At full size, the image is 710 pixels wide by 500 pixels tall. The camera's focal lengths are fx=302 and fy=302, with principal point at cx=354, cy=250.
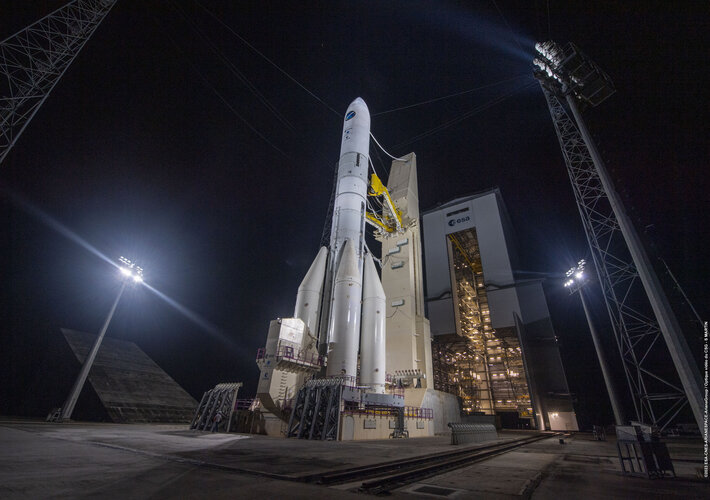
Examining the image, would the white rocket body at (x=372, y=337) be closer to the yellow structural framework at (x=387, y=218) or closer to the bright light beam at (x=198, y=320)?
the yellow structural framework at (x=387, y=218)

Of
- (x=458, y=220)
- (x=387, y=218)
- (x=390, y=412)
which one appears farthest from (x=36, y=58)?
(x=458, y=220)

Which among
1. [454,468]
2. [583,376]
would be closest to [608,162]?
[454,468]

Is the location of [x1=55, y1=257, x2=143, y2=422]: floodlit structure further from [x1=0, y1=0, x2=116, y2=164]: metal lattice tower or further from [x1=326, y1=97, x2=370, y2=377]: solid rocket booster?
[x1=326, y1=97, x2=370, y2=377]: solid rocket booster

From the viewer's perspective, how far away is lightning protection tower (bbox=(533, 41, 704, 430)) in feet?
40.9

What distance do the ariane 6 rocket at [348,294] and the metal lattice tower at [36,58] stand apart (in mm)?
16282

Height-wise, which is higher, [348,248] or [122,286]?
[348,248]

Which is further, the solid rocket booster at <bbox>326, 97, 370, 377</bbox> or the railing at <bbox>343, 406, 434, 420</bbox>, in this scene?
the solid rocket booster at <bbox>326, 97, 370, 377</bbox>

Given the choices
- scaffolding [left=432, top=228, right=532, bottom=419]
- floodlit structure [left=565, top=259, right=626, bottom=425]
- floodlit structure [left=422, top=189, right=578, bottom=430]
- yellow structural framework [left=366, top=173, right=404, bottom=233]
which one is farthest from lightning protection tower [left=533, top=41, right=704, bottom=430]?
scaffolding [left=432, top=228, right=532, bottom=419]

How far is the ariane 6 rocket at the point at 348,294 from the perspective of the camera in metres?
14.6

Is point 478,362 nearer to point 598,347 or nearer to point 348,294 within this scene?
point 598,347

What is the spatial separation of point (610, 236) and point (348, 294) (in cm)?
1383

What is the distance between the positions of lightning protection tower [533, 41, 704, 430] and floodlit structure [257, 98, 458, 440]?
10662 millimetres

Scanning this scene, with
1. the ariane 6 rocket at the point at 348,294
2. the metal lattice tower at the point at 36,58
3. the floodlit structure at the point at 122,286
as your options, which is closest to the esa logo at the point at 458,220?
the ariane 6 rocket at the point at 348,294

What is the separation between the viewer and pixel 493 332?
3353cm
